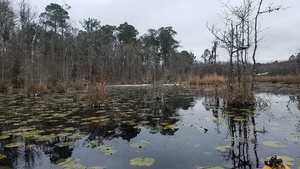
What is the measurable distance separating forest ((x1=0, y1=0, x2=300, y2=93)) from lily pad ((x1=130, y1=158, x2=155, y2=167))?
5995mm

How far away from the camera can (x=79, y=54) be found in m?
36.2

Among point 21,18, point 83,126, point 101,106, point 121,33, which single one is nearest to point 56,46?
point 21,18

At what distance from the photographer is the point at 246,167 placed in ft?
9.64

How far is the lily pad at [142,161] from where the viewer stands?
3.12 m

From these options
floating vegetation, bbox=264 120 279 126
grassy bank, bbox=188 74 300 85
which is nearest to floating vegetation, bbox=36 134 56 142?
floating vegetation, bbox=264 120 279 126

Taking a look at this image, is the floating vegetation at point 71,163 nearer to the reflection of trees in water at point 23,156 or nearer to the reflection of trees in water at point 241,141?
the reflection of trees in water at point 23,156

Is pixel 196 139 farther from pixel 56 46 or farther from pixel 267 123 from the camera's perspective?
pixel 56 46

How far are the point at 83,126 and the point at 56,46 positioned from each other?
32.7 metres

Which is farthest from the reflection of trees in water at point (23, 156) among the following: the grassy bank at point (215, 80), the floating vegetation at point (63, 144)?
the grassy bank at point (215, 80)

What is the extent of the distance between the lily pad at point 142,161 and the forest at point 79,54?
599cm

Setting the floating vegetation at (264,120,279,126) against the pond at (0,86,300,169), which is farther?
the floating vegetation at (264,120,279,126)

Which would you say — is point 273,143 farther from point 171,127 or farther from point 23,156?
point 23,156

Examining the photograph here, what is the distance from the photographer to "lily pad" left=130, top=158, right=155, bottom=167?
3.12 m

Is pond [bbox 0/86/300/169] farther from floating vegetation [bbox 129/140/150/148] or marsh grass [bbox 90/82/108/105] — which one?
marsh grass [bbox 90/82/108/105]
